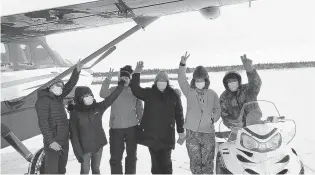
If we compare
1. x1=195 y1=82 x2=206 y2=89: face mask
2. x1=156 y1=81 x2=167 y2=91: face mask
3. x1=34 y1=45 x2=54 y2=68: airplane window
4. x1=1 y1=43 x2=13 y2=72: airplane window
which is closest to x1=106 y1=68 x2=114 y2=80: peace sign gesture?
x1=156 y1=81 x2=167 y2=91: face mask

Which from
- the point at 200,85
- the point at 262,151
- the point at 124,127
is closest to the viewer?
the point at 262,151

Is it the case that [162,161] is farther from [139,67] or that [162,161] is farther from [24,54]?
[24,54]

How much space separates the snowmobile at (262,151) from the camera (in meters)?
2.73

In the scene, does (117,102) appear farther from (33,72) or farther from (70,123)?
(33,72)

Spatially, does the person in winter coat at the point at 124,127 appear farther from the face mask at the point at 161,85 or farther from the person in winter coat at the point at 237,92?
the person in winter coat at the point at 237,92

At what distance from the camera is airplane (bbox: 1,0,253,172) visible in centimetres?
452

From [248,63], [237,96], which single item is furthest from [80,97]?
[248,63]

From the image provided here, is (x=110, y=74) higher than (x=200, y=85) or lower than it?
higher

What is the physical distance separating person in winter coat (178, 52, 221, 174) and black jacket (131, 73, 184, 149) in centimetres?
18

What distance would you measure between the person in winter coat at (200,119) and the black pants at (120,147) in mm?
752

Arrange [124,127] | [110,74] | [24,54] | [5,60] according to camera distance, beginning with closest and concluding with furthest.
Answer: [124,127]
[110,74]
[5,60]
[24,54]

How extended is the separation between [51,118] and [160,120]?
1321 mm

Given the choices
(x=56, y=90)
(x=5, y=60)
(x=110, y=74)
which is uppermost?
(x=5, y=60)

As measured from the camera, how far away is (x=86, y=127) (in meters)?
3.58
